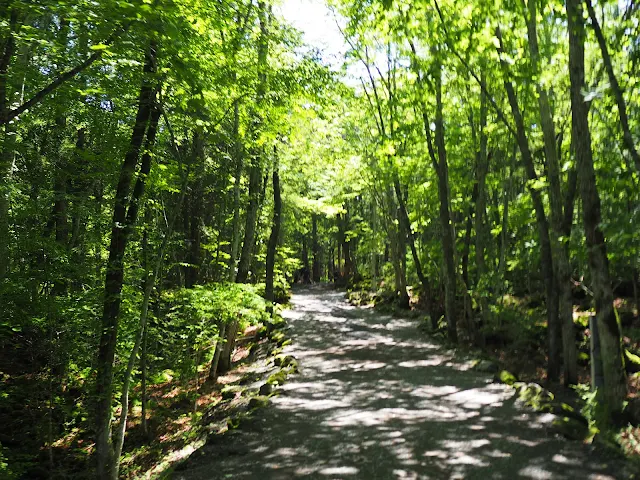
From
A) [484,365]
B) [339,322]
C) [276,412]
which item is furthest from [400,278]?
[276,412]

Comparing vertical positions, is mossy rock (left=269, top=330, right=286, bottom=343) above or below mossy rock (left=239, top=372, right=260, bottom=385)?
above

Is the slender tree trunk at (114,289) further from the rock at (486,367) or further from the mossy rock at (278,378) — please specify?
the rock at (486,367)

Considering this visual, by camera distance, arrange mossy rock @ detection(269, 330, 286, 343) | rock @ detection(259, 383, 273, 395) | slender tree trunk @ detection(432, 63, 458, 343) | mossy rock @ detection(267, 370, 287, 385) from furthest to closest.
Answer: mossy rock @ detection(269, 330, 286, 343), slender tree trunk @ detection(432, 63, 458, 343), mossy rock @ detection(267, 370, 287, 385), rock @ detection(259, 383, 273, 395)

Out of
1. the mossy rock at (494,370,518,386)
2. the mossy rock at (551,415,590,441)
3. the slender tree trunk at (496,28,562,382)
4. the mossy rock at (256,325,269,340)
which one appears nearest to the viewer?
the mossy rock at (551,415,590,441)

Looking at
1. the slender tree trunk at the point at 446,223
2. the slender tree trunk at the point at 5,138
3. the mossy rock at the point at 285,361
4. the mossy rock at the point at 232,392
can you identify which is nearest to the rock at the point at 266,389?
the mossy rock at the point at 232,392

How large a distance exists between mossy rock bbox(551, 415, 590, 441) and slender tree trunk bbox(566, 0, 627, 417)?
417 millimetres

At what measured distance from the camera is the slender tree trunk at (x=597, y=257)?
5.45m

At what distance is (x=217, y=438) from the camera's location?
20.5 feet

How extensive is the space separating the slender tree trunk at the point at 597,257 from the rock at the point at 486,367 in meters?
3.81

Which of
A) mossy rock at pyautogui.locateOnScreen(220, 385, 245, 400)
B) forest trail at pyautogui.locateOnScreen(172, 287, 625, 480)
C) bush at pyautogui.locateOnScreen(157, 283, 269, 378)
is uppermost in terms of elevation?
bush at pyautogui.locateOnScreen(157, 283, 269, 378)

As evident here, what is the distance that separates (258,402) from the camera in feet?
24.8

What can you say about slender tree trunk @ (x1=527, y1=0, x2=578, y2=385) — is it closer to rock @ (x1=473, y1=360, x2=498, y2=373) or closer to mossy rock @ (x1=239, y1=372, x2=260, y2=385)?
rock @ (x1=473, y1=360, x2=498, y2=373)

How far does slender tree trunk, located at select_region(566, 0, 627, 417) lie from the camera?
5445 mm

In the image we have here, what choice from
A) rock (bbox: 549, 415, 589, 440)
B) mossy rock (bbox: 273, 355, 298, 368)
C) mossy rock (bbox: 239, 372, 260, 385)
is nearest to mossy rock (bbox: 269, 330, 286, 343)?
mossy rock (bbox: 273, 355, 298, 368)
